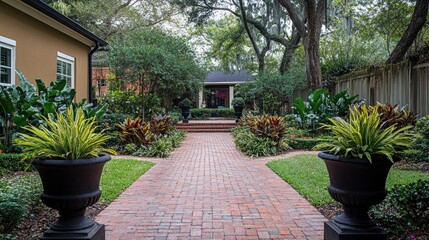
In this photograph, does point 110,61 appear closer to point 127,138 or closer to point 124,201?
point 127,138

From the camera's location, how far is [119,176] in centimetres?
607

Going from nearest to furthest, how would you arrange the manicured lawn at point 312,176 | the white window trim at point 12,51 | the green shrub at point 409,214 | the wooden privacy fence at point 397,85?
the green shrub at point 409,214 → the manicured lawn at point 312,176 → the white window trim at point 12,51 → the wooden privacy fence at point 397,85

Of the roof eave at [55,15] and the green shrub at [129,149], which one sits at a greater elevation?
the roof eave at [55,15]

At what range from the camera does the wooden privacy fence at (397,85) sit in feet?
27.7

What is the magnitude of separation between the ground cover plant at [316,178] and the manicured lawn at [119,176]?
8.68 feet

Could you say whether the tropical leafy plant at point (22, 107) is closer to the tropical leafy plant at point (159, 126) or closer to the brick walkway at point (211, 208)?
the brick walkway at point (211, 208)

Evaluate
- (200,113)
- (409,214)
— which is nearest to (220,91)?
(200,113)

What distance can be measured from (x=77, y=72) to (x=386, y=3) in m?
12.3

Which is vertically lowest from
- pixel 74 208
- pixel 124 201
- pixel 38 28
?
pixel 124 201

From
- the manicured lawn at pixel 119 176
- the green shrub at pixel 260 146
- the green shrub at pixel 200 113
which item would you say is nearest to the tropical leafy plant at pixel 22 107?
the manicured lawn at pixel 119 176

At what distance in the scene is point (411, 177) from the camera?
556 cm

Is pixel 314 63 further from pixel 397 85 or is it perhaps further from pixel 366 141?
pixel 366 141

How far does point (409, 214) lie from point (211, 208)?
7.18ft

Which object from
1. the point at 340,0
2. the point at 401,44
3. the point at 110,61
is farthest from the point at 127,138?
the point at 340,0
